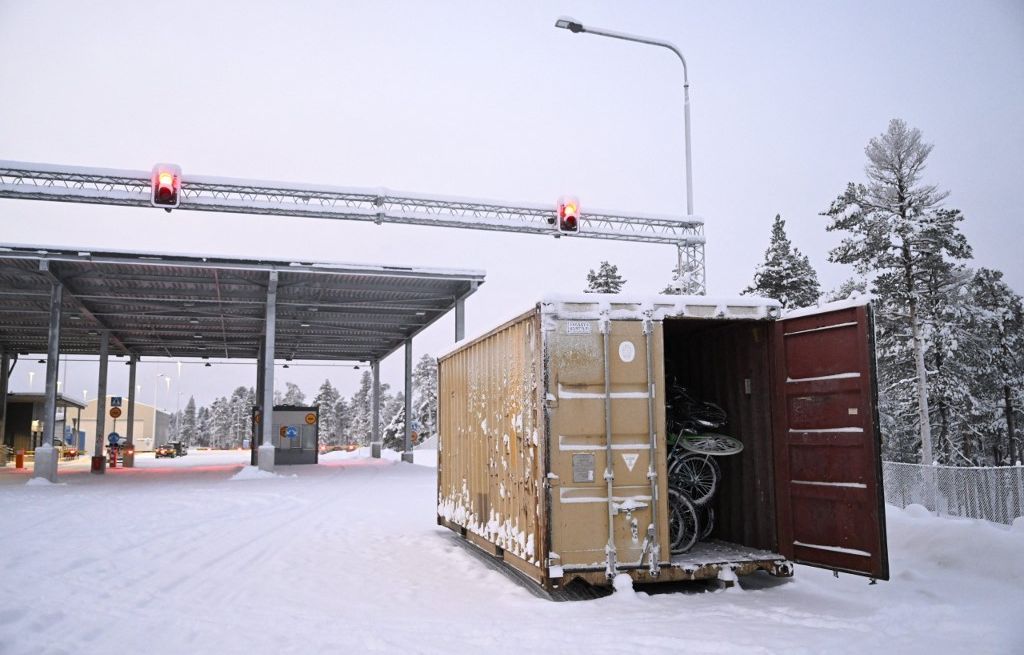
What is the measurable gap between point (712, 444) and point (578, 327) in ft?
7.66

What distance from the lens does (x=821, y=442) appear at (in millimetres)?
7902

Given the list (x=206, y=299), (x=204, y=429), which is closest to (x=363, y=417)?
(x=204, y=429)

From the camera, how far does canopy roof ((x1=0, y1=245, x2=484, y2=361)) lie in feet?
76.9

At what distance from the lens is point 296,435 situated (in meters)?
37.2

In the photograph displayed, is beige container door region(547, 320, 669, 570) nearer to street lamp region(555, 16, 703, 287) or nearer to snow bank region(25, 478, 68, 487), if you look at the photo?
street lamp region(555, 16, 703, 287)

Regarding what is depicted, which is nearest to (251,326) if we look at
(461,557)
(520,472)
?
(461,557)

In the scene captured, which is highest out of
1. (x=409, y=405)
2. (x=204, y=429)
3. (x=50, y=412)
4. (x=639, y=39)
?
(x=639, y=39)

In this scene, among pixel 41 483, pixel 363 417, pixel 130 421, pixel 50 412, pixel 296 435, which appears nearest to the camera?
pixel 41 483

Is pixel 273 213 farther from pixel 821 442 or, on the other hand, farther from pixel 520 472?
pixel 821 442

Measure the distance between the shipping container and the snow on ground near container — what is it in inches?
16.5

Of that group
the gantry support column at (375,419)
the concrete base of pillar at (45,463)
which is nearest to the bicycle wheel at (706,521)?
the concrete base of pillar at (45,463)

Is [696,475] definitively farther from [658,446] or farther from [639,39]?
[639,39]

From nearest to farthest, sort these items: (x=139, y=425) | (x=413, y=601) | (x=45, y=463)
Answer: (x=413, y=601) → (x=45, y=463) → (x=139, y=425)

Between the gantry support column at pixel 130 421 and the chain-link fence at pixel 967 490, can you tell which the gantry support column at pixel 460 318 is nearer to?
the chain-link fence at pixel 967 490
